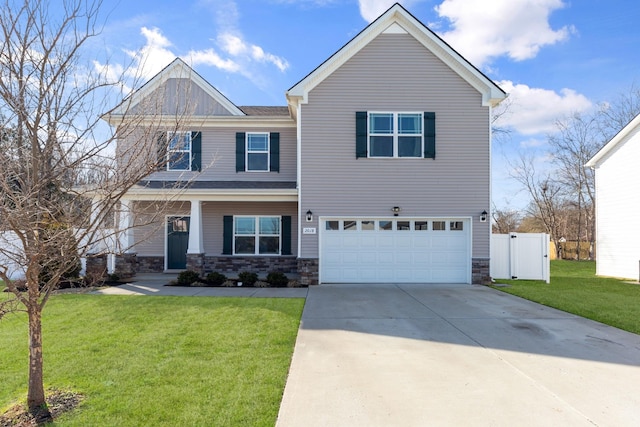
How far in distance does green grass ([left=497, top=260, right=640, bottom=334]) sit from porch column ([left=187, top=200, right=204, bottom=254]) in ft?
33.0

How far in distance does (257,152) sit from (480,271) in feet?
30.0

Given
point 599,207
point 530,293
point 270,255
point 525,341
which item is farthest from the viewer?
point 599,207

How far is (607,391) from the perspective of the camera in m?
4.05

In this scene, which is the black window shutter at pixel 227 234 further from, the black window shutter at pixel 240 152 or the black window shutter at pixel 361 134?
the black window shutter at pixel 361 134

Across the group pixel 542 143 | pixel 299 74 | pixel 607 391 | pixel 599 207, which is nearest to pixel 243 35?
pixel 299 74

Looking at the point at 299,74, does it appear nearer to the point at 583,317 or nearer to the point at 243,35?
the point at 243,35

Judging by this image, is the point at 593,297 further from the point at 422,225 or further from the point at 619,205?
the point at 619,205

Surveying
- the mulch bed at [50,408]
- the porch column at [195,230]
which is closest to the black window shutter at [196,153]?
the porch column at [195,230]

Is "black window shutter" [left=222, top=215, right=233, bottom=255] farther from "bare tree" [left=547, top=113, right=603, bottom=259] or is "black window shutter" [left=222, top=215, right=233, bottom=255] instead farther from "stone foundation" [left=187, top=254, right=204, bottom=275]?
"bare tree" [left=547, top=113, right=603, bottom=259]

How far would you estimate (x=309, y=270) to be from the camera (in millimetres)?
11727

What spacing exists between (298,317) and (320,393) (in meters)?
3.31

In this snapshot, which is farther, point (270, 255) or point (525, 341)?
point (270, 255)

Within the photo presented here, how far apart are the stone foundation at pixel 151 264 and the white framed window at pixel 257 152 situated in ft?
16.3

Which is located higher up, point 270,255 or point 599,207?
point 599,207
